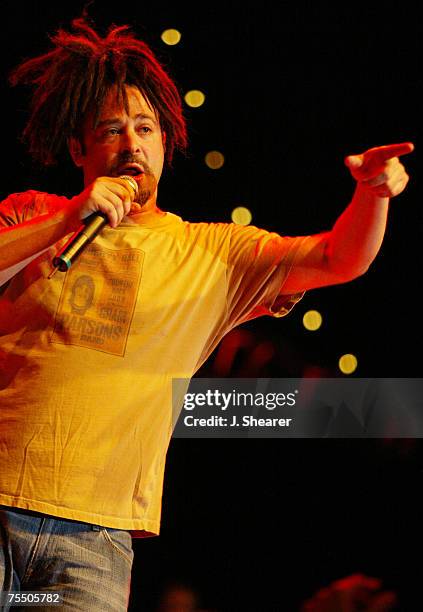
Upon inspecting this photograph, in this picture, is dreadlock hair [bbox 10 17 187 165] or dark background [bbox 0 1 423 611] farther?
dark background [bbox 0 1 423 611]

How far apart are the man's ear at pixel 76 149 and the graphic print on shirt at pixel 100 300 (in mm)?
289

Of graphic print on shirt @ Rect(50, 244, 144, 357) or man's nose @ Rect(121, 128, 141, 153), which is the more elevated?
man's nose @ Rect(121, 128, 141, 153)

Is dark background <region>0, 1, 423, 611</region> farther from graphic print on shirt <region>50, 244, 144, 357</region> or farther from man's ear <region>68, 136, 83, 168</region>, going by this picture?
graphic print on shirt <region>50, 244, 144, 357</region>

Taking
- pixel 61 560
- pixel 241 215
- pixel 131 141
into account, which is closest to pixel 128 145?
pixel 131 141

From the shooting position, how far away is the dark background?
217 cm

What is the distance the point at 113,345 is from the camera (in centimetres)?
122

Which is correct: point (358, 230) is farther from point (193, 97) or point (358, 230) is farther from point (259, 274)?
point (193, 97)

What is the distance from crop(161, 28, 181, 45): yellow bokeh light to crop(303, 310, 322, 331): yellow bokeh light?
33.2 inches

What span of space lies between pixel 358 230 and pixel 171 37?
1299 mm

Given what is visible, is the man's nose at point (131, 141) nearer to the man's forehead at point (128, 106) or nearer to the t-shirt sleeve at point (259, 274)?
the man's forehead at point (128, 106)

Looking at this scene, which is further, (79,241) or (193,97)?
(193,97)

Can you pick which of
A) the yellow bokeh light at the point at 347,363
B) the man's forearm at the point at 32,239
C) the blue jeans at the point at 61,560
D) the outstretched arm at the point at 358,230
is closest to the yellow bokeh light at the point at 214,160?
the yellow bokeh light at the point at 347,363

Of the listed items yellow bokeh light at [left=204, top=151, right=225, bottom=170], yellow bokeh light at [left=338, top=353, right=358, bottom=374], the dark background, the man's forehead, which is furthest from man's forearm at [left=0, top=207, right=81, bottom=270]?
yellow bokeh light at [left=338, top=353, right=358, bottom=374]

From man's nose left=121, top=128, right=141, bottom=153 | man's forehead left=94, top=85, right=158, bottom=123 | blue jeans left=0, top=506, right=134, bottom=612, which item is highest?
man's forehead left=94, top=85, right=158, bottom=123
